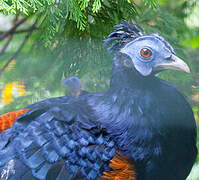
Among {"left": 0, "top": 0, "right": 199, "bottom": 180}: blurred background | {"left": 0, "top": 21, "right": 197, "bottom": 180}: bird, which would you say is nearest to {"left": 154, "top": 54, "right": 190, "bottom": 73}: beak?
{"left": 0, "top": 21, "right": 197, "bottom": 180}: bird

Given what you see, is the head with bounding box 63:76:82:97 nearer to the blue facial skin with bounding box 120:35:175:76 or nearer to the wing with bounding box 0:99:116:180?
the wing with bounding box 0:99:116:180

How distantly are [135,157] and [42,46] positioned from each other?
0.65 meters

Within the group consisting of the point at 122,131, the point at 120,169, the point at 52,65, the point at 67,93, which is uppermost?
the point at 52,65

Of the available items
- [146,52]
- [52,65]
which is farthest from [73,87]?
[146,52]

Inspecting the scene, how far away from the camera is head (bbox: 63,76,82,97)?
4.10 ft

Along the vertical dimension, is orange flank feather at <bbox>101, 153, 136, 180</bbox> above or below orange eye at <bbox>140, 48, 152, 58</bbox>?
below

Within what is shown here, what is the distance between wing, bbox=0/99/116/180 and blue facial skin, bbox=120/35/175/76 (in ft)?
0.93

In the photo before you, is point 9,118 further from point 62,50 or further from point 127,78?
point 127,78

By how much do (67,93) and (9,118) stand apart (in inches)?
11.2

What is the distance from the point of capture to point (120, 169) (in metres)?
1.13

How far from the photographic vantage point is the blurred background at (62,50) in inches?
48.5

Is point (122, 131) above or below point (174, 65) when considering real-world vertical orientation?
below

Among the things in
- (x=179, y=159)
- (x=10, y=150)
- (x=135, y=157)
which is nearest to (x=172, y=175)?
(x=179, y=159)

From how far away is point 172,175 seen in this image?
1.18 meters
